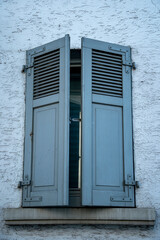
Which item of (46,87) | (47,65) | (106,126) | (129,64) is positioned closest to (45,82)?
(46,87)

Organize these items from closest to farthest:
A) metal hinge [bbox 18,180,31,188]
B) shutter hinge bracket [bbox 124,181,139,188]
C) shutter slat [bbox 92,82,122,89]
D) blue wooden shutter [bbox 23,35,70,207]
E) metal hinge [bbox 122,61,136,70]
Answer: blue wooden shutter [bbox 23,35,70,207]
shutter hinge bracket [bbox 124,181,139,188]
metal hinge [bbox 18,180,31,188]
shutter slat [bbox 92,82,122,89]
metal hinge [bbox 122,61,136,70]

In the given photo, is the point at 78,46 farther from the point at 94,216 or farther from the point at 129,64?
the point at 94,216

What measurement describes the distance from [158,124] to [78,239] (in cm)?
161

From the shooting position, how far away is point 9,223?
5586 millimetres

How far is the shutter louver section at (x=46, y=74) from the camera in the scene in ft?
18.9

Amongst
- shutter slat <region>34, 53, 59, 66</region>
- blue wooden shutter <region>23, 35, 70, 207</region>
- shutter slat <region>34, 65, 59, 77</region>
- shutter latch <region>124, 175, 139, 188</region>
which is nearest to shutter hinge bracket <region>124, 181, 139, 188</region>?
shutter latch <region>124, 175, 139, 188</region>

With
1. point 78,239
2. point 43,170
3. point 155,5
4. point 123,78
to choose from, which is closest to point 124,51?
point 123,78

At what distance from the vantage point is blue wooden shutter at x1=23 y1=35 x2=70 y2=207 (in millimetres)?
5359

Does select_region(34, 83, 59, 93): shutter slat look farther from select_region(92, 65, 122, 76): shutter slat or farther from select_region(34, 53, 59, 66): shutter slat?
select_region(92, 65, 122, 76): shutter slat

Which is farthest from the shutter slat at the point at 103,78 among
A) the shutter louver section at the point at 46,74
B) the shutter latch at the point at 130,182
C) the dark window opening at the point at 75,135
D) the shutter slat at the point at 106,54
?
the shutter latch at the point at 130,182

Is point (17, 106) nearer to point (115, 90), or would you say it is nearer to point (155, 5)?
point (115, 90)

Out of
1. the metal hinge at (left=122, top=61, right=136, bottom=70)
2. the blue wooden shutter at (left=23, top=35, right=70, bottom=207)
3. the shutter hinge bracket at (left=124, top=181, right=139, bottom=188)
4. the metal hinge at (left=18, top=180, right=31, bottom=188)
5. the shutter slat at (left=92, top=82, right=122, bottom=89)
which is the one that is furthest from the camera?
the metal hinge at (left=122, top=61, right=136, bottom=70)

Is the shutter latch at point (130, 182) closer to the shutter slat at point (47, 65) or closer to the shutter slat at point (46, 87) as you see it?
the shutter slat at point (46, 87)

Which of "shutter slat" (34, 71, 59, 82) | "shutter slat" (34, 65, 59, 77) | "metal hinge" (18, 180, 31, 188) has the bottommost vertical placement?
"metal hinge" (18, 180, 31, 188)
